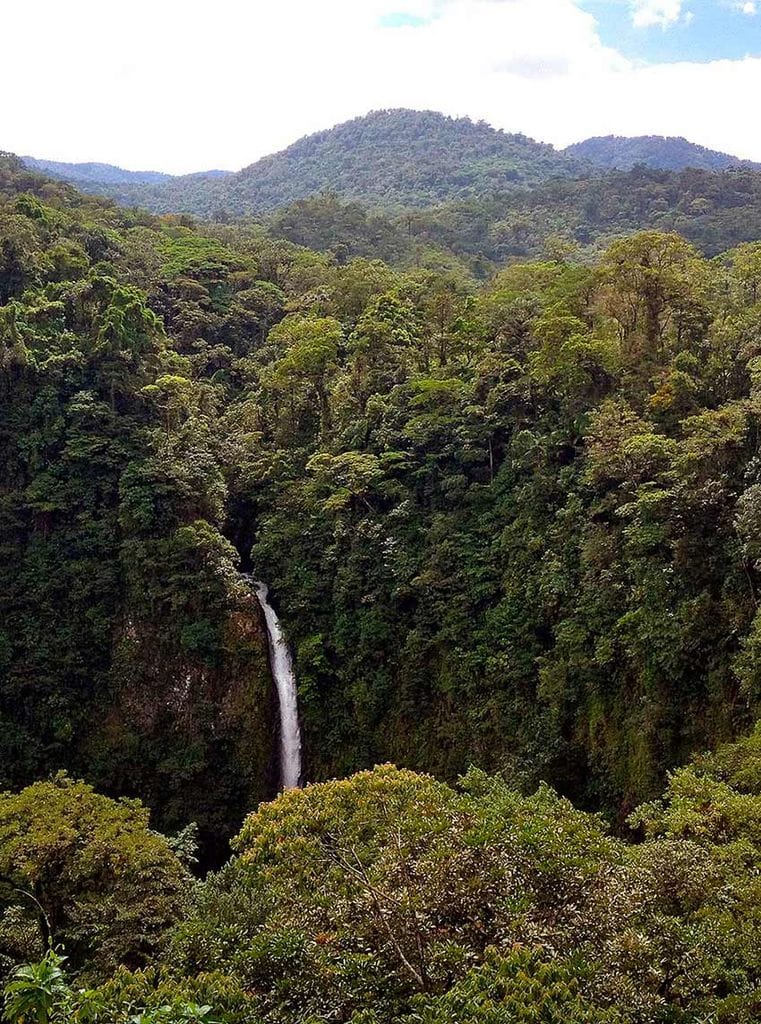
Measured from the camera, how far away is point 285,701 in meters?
17.5

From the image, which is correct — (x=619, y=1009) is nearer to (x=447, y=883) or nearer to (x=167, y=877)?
(x=447, y=883)

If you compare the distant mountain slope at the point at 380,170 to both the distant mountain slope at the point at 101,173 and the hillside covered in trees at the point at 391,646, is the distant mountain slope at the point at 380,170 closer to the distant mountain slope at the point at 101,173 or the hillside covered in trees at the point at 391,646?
the distant mountain slope at the point at 101,173

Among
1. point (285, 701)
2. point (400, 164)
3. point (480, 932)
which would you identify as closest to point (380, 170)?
point (400, 164)

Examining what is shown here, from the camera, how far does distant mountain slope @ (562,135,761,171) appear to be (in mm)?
106375

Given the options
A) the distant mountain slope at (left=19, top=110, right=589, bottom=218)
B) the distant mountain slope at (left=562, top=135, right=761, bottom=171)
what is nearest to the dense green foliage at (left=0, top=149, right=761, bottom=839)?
the distant mountain slope at (left=19, top=110, right=589, bottom=218)

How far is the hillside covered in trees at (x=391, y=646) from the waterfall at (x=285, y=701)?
313 mm

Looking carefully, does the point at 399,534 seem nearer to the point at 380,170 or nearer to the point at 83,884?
the point at 83,884

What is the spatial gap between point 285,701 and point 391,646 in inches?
119

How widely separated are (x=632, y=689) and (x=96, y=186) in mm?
89857

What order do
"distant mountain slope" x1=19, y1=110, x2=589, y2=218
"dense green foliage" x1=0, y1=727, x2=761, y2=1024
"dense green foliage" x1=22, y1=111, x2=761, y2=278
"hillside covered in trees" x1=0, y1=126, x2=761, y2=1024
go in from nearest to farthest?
"dense green foliage" x1=0, y1=727, x2=761, y2=1024
"hillside covered in trees" x1=0, y1=126, x2=761, y2=1024
"dense green foliage" x1=22, y1=111, x2=761, y2=278
"distant mountain slope" x1=19, y1=110, x2=589, y2=218

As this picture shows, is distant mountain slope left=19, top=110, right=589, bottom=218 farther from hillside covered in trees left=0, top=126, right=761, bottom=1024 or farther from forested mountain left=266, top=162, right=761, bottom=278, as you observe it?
hillside covered in trees left=0, top=126, right=761, bottom=1024

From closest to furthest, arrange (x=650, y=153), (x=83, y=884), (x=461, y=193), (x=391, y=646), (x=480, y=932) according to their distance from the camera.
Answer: (x=480, y=932)
(x=83, y=884)
(x=391, y=646)
(x=461, y=193)
(x=650, y=153)

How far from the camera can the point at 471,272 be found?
42.2m

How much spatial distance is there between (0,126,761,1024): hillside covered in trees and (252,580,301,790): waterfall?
1.03 feet
